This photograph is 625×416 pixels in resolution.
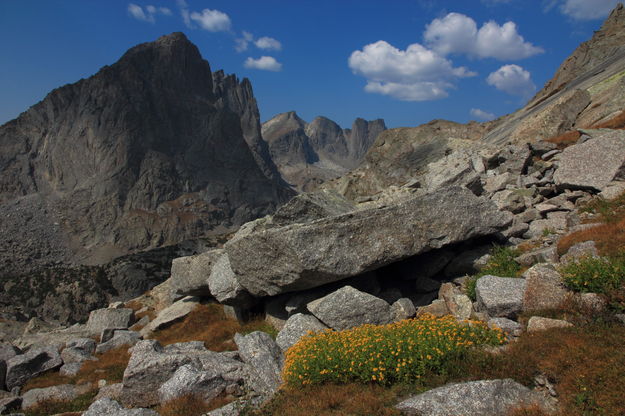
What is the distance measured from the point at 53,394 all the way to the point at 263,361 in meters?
9.23

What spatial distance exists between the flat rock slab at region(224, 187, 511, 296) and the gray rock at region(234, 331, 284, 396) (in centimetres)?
277

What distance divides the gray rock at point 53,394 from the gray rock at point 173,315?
20.1 feet

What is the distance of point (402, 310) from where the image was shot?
13797 millimetres

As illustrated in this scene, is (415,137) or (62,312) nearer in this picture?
(415,137)

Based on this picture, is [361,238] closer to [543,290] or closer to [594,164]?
[543,290]

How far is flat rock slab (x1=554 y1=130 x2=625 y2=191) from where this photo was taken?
1777 centimetres

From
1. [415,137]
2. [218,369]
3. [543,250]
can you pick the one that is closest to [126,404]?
[218,369]

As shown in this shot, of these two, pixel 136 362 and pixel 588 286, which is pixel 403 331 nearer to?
pixel 588 286

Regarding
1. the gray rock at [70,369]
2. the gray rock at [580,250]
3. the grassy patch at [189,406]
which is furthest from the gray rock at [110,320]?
the gray rock at [580,250]

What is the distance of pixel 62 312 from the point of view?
102062mm

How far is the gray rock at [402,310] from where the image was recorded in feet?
44.7

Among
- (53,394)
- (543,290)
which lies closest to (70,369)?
(53,394)

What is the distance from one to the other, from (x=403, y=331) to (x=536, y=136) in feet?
108

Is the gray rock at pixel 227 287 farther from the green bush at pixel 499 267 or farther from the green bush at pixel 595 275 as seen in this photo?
the green bush at pixel 595 275
